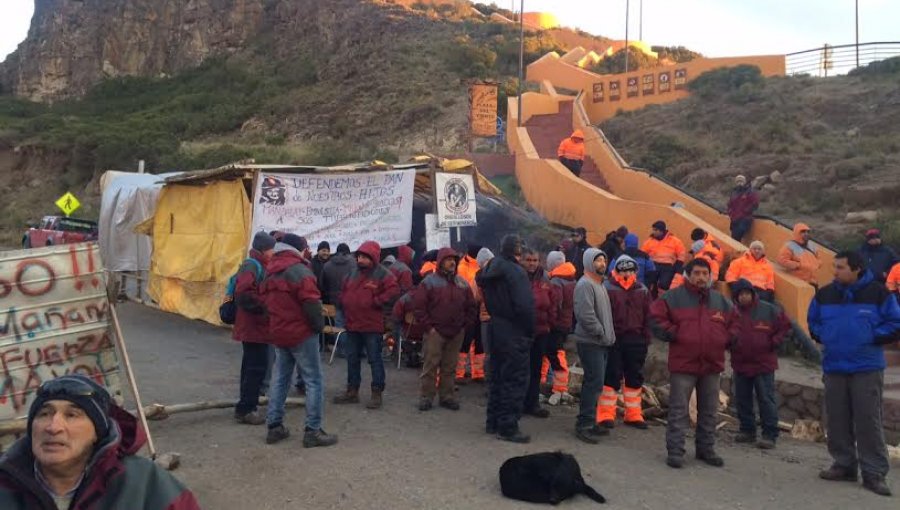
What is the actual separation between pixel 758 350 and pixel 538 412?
2.26 m

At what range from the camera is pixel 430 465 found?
229 inches

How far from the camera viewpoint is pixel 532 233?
14109mm

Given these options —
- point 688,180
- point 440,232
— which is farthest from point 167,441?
point 688,180

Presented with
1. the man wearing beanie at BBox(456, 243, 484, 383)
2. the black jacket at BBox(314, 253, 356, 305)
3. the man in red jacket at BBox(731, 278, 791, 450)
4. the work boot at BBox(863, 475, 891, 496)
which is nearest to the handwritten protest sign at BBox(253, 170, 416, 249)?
the black jacket at BBox(314, 253, 356, 305)

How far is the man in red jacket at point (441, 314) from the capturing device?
751 cm

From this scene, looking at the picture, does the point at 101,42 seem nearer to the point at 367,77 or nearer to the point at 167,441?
the point at 367,77

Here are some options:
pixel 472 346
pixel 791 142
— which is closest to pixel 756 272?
pixel 472 346

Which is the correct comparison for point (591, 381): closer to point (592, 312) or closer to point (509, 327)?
point (592, 312)

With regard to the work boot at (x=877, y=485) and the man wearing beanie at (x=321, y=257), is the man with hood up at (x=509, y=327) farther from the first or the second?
the man wearing beanie at (x=321, y=257)

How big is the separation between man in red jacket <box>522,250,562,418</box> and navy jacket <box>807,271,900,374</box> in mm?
2624

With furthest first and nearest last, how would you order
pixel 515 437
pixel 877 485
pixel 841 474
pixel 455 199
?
pixel 455 199 → pixel 515 437 → pixel 841 474 → pixel 877 485

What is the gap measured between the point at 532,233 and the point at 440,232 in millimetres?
2749

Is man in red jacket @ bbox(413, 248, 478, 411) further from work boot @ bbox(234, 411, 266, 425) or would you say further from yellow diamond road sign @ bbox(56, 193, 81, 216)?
yellow diamond road sign @ bbox(56, 193, 81, 216)

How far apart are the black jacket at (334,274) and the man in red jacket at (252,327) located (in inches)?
107
